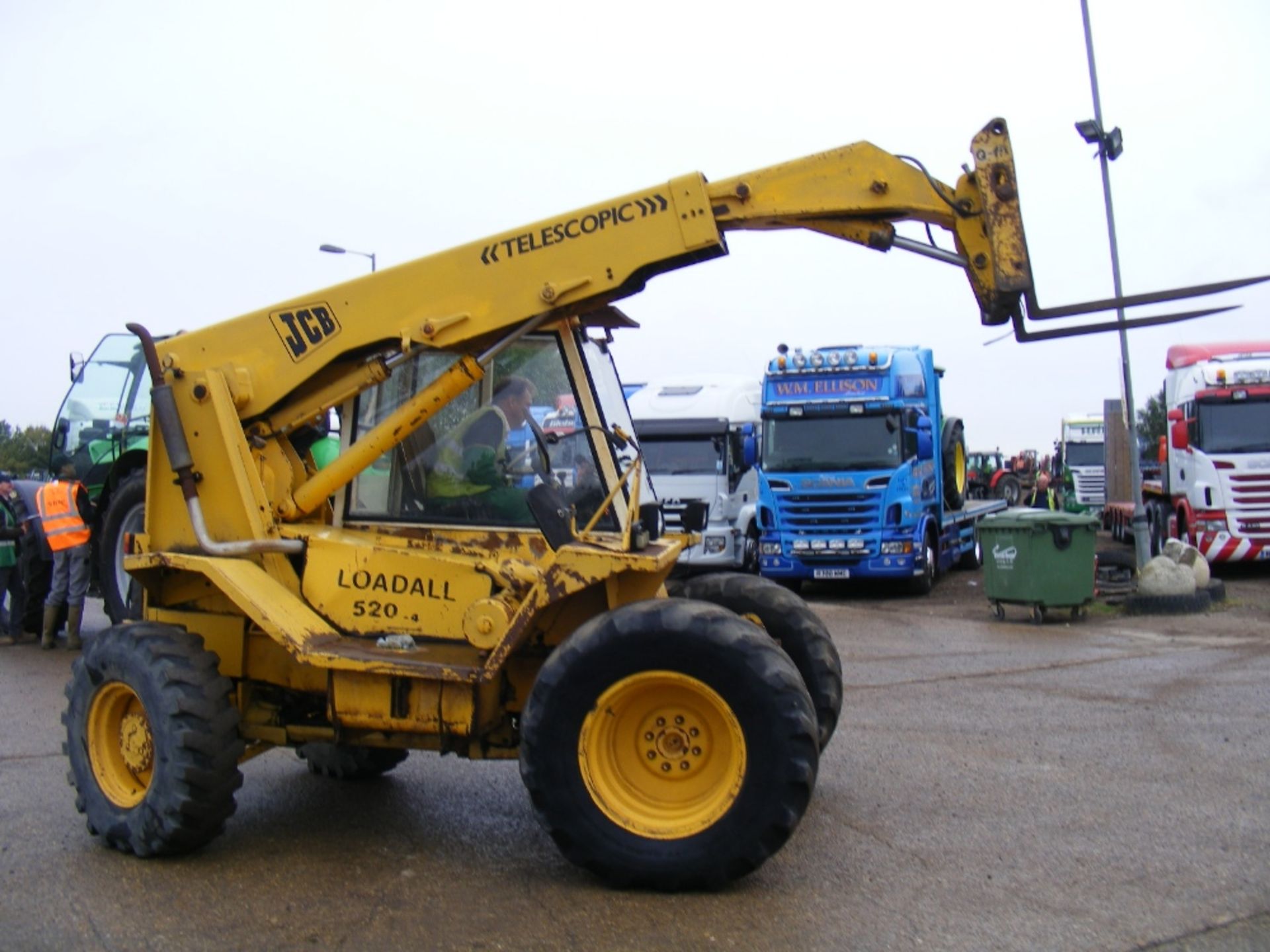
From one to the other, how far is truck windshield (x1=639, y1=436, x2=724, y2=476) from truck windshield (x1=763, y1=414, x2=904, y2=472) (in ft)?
4.33

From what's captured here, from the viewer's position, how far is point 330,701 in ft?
19.6

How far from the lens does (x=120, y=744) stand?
6.26m

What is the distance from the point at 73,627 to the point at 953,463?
1442 centimetres

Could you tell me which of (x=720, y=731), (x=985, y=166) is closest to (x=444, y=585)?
(x=720, y=731)

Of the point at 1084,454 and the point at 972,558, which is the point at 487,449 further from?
the point at 1084,454

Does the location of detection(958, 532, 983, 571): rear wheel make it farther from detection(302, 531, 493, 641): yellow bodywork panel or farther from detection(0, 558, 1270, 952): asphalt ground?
detection(302, 531, 493, 641): yellow bodywork panel

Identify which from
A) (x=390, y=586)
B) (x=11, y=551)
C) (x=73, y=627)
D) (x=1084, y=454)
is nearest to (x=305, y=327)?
(x=390, y=586)

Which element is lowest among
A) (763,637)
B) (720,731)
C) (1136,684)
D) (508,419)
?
(1136,684)

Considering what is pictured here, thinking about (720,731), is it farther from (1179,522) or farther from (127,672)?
(1179,522)

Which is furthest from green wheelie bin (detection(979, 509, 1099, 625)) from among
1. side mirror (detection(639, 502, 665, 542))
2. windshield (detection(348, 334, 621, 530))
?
windshield (detection(348, 334, 621, 530))

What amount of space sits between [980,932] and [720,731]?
4.10 ft

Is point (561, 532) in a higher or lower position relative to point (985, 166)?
lower

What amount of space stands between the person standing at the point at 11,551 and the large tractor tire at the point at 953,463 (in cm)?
1374

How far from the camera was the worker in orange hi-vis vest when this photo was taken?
42.6ft
